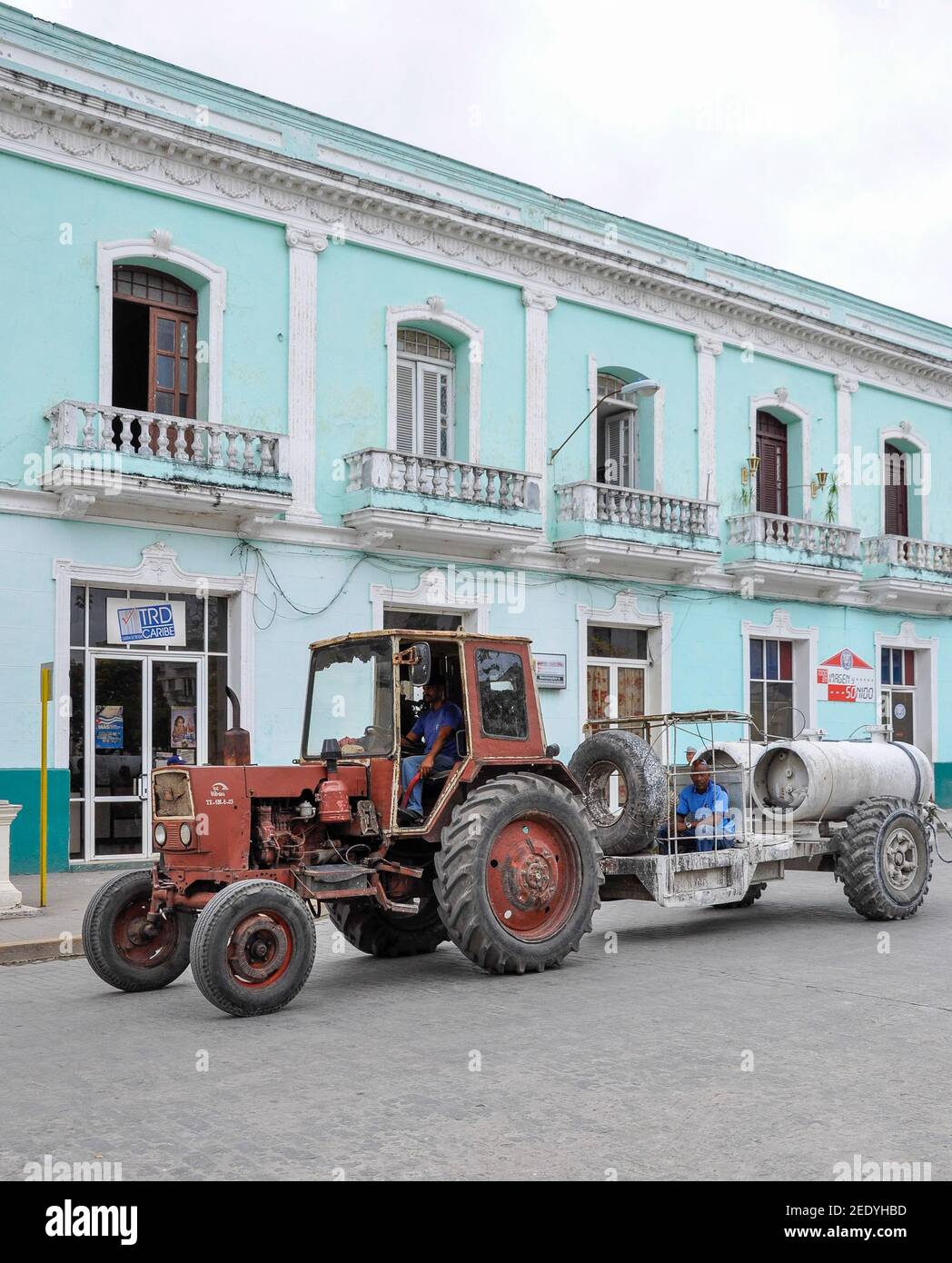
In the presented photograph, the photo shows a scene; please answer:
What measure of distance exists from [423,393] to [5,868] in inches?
383

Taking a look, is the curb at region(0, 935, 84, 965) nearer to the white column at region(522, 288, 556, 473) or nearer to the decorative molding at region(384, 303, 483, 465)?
the decorative molding at region(384, 303, 483, 465)

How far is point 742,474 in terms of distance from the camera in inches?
912

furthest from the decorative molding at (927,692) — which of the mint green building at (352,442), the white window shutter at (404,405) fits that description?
the white window shutter at (404,405)

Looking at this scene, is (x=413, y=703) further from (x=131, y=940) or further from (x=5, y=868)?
(x=5, y=868)

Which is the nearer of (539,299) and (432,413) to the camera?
(432,413)

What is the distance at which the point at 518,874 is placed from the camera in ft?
31.6

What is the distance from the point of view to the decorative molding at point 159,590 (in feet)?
50.5

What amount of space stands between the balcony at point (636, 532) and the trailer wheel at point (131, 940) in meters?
11.7

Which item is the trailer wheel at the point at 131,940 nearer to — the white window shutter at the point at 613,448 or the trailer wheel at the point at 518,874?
the trailer wheel at the point at 518,874

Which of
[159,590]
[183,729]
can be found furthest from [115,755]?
[159,590]

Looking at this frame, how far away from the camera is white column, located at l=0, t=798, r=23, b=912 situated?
12.5 metres

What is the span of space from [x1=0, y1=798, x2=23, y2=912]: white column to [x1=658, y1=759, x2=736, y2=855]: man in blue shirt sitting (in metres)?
6.15

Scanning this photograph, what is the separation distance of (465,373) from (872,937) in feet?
37.1
